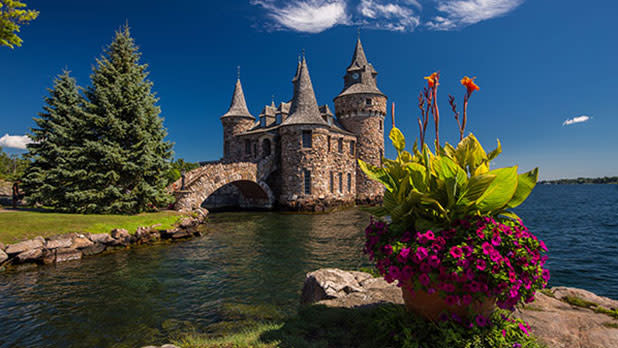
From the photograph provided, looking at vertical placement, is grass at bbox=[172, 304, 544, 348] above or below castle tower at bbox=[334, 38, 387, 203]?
below

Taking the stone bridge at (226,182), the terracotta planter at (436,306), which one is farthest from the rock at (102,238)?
the terracotta planter at (436,306)

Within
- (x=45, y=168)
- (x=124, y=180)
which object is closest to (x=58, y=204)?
(x=124, y=180)

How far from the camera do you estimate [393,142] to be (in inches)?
142

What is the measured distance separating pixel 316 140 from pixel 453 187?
77.5ft

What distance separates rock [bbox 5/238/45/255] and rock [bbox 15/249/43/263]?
12 cm

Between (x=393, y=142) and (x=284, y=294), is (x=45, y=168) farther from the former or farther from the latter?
(x=393, y=142)

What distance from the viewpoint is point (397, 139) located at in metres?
3.63

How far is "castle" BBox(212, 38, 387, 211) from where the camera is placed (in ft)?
86.1

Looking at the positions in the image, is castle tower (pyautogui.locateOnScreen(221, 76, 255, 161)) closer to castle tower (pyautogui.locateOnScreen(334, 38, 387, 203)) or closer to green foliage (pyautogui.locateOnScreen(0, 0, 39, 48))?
castle tower (pyautogui.locateOnScreen(334, 38, 387, 203))

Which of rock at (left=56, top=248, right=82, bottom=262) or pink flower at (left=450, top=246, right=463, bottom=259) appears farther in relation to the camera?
rock at (left=56, top=248, right=82, bottom=262)

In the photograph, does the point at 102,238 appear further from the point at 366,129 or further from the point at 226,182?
the point at 366,129

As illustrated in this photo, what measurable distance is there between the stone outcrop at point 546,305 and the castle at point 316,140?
67.4ft

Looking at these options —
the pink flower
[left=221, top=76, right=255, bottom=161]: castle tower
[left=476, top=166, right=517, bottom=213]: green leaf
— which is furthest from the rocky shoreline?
[left=221, top=76, right=255, bottom=161]: castle tower

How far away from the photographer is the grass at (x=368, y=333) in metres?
2.81
